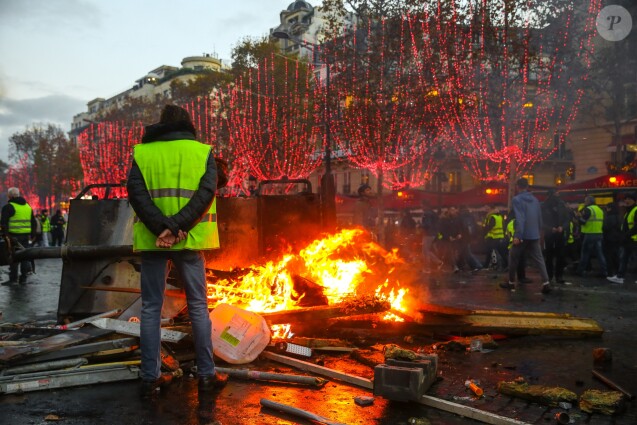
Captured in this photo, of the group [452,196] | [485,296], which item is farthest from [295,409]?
[452,196]

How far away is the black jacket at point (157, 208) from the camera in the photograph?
12.7 ft

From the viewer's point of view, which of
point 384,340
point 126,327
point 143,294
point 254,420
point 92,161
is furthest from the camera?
point 92,161

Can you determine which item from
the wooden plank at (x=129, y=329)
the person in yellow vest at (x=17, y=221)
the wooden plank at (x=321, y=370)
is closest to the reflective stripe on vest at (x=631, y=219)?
the wooden plank at (x=321, y=370)

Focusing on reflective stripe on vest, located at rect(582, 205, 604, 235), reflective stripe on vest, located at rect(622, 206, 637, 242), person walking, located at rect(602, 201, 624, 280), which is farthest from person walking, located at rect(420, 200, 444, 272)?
reflective stripe on vest, located at rect(622, 206, 637, 242)

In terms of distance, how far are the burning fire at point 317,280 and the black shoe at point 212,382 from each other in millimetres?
1375

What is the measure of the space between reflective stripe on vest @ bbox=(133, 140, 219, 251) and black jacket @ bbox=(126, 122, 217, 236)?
5cm

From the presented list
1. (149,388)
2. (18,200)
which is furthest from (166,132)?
Result: (18,200)

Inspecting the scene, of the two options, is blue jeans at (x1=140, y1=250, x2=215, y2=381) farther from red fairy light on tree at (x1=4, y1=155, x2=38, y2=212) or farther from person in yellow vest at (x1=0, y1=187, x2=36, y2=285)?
red fairy light on tree at (x1=4, y1=155, x2=38, y2=212)

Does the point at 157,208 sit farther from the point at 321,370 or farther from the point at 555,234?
the point at 555,234

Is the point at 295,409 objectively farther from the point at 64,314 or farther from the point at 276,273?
the point at 64,314

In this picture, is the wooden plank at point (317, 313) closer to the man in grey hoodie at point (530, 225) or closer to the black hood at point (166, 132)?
the black hood at point (166, 132)

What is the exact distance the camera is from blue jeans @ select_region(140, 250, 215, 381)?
4.03 meters

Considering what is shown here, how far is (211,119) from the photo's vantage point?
44.8 meters

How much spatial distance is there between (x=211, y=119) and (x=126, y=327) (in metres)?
41.3
